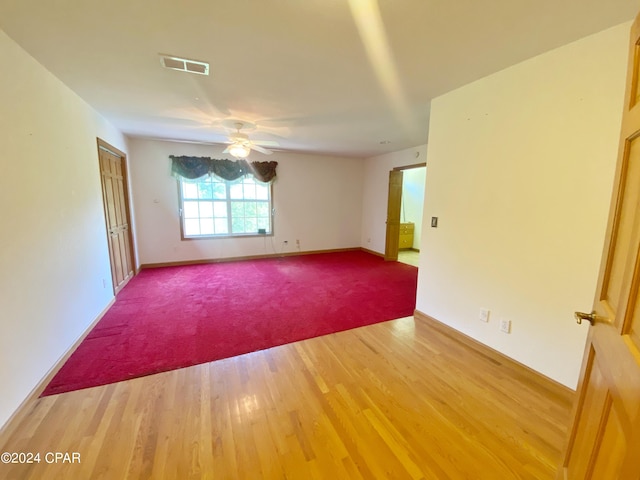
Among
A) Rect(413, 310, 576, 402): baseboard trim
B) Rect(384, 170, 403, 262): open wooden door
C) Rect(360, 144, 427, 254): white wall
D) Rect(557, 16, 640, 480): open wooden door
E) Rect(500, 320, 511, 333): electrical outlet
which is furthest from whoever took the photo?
Rect(384, 170, 403, 262): open wooden door

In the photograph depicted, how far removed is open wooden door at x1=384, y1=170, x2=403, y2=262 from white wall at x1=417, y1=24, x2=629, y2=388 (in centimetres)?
305

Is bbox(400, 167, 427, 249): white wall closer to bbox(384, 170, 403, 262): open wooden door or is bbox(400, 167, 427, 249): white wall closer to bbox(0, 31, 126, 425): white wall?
bbox(384, 170, 403, 262): open wooden door

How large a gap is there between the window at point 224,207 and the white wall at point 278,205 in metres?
0.16

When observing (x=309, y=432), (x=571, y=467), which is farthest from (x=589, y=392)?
(x=309, y=432)

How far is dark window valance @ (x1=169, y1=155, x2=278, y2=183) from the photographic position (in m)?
4.95

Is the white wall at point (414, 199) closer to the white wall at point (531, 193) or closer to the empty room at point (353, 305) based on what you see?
the empty room at point (353, 305)

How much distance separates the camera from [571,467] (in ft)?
3.52

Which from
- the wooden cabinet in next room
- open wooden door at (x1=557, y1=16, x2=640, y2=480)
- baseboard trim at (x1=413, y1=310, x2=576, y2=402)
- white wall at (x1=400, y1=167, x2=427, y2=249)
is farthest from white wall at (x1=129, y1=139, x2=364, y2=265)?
open wooden door at (x1=557, y1=16, x2=640, y2=480)

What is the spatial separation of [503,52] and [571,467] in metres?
2.34

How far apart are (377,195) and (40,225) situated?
552 centimetres

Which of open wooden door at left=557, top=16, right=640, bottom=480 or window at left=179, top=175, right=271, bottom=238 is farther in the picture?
window at left=179, top=175, right=271, bottom=238

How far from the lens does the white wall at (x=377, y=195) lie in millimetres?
5607

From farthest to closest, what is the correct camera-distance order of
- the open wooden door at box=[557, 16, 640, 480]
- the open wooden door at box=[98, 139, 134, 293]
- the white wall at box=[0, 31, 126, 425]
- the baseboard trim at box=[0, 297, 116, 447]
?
the open wooden door at box=[98, 139, 134, 293]
the white wall at box=[0, 31, 126, 425]
the baseboard trim at box=[0, 297, 116, 447]
the open wooden door at box=[557, 16, 640, 480]

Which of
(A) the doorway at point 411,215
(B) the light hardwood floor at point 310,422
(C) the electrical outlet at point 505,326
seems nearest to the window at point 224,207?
(A) the doorway at point 411,215
